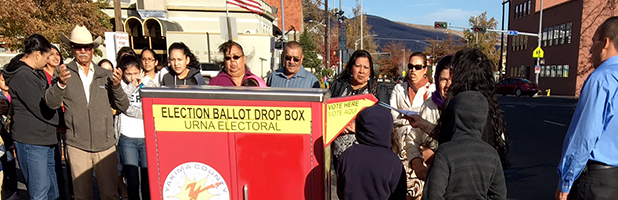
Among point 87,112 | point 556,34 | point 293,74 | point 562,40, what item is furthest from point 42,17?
point 556,34

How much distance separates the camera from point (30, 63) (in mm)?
3709

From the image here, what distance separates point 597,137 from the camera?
95.2 inches

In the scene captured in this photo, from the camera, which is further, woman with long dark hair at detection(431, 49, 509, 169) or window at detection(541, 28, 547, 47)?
window at detection(541, 28, 547, 47)

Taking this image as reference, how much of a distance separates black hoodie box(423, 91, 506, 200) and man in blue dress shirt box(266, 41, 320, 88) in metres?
2.08

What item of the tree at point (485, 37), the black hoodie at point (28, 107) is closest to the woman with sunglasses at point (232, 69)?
the black hoodie at point (28, 107)

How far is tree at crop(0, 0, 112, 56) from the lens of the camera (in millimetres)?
10445

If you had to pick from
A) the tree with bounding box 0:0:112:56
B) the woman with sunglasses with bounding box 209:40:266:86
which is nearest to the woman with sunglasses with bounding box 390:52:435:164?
the woman with sunglasses with bounding box 209:40:266:86

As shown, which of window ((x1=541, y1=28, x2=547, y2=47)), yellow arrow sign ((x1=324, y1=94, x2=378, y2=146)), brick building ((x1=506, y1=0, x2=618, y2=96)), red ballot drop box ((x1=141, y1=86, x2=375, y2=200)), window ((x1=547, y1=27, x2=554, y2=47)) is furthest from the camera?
window ((x1=541, y1=28, x2=547, y2=47))

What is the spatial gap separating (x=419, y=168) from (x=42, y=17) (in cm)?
1426

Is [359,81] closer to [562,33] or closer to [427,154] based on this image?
[427,154]

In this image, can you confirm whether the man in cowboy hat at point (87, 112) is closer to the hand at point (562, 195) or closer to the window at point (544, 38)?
the hand at point (562, 195)

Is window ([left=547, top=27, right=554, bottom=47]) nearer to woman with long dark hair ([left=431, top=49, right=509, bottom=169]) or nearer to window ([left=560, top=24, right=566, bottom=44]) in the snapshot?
window ([left=560, top=24, right=566, bottom=44])

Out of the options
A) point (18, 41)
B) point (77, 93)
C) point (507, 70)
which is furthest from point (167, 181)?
point (507, 70)

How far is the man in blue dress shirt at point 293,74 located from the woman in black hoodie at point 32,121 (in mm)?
2230
